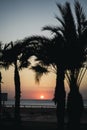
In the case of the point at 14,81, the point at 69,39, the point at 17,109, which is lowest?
the point at 17,109

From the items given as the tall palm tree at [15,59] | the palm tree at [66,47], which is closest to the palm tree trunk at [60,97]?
the palm tree at [66,47]

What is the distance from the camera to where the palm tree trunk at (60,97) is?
16703 millimetres

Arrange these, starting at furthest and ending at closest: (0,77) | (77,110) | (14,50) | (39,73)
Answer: (0,77), (14,50), (39,73), (77,110)

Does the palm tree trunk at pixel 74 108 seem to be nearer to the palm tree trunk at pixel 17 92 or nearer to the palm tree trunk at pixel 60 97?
the palm tree trunk at pixel 60 97

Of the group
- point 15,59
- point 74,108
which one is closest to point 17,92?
point 15,59

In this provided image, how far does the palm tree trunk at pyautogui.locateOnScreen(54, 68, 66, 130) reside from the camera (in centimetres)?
1670

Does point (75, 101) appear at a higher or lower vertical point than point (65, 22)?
lower

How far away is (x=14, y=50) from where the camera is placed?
70.3 feet

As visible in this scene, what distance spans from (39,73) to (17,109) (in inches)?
197

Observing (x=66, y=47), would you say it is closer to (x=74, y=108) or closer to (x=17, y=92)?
(x=74, y=108)

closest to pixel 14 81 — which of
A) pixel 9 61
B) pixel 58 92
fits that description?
pixel 9 61

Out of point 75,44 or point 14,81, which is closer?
point 75,44

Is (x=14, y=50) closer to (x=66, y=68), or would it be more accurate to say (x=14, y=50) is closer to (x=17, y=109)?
(x=17, y=109)

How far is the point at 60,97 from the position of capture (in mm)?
16703
